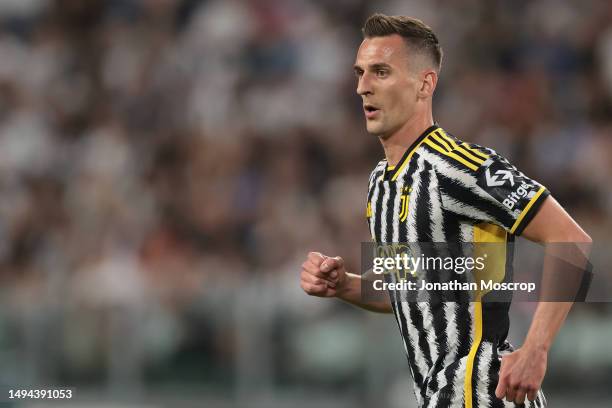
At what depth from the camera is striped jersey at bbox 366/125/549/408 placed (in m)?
3.98

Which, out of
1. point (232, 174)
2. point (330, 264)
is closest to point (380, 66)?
point (330, 264)

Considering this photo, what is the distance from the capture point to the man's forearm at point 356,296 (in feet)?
15.4

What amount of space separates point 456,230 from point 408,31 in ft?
2.67

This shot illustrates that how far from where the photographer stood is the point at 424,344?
13.9 feet

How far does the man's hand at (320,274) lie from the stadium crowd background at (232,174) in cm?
378

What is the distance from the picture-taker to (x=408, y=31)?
4.42m

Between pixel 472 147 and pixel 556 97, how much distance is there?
6.10 meters

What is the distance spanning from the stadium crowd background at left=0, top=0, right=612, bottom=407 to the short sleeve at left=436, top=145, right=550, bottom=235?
13.7 ft

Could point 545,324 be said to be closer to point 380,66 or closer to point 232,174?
point 380,66

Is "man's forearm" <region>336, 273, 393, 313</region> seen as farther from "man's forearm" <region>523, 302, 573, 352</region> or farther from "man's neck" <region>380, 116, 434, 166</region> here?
"man's forearm" <region>523, 302, 573, 352</region>

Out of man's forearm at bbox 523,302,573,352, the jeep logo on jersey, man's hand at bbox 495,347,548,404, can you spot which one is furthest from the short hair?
man's hand at bbox 495,347,548,404

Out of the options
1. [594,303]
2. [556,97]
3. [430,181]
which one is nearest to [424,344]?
[430,181]

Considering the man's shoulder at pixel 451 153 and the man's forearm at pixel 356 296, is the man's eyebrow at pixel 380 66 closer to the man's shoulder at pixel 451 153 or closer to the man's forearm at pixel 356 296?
the man's shoulder at pixel 451 153

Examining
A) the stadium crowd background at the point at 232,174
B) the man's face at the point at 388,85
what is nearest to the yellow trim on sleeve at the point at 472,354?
the man's face at the point at 388,85
